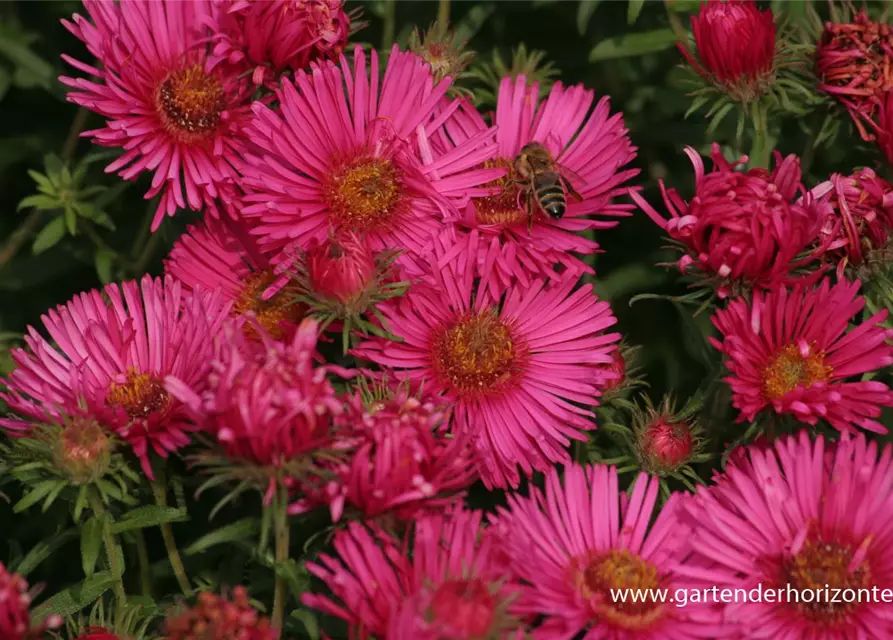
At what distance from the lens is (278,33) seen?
2186mm

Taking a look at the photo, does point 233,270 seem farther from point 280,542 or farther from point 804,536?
point 804,536

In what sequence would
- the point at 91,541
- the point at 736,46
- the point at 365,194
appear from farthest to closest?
the point at 365,194
the point at 736,46
the point at 91,541

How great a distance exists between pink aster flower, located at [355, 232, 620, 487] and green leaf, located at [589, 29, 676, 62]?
650 millimetres

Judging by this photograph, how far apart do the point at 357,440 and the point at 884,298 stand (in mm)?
1128

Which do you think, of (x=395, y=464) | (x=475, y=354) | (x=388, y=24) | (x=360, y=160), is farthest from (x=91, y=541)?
(x=388, y=24)

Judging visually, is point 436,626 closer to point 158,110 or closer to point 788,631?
point 788,631

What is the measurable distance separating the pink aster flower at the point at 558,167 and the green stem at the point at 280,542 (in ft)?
2.35

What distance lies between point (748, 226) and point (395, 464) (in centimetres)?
79

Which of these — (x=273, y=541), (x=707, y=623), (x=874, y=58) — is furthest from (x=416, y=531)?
(x=874, y=58)

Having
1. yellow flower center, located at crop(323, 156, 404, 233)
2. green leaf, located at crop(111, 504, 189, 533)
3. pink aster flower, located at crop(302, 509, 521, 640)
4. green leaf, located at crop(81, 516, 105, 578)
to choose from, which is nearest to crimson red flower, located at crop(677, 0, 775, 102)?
yellow flower center, located at crop(323, 156, 404, 233)

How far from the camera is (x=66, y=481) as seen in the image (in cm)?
185

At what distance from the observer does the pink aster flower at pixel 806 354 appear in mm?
2035

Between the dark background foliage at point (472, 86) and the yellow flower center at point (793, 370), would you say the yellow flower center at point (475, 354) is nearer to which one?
the dark background foliage at point (472, 86)

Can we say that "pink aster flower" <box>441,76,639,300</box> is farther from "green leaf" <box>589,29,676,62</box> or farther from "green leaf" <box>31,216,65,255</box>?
"green leaf" <box>31,216,65,255</box>
